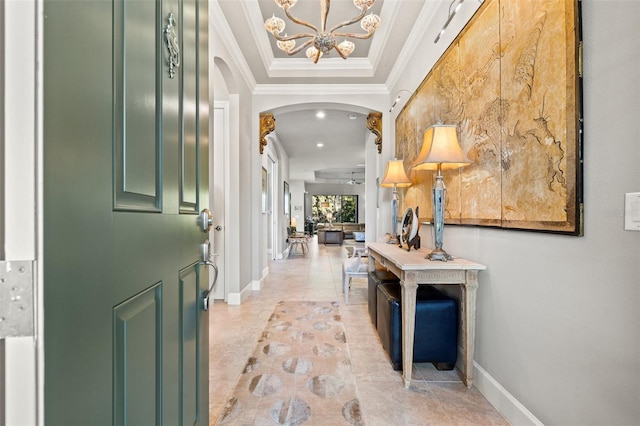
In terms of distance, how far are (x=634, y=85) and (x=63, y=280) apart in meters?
1.61

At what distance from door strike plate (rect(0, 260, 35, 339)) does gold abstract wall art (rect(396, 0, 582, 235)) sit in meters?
1.61

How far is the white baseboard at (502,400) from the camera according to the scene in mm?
1522

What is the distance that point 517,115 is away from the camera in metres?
1.54

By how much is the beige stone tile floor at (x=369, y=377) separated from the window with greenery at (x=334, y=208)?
504 inches

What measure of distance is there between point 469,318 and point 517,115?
1186 millimetres

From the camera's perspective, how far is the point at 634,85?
101 cm

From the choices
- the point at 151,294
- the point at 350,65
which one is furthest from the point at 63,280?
the point at 350,65

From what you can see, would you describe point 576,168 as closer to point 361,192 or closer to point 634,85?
point 634,85

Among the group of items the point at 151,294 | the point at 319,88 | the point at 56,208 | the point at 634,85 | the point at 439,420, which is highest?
the point at 319,88

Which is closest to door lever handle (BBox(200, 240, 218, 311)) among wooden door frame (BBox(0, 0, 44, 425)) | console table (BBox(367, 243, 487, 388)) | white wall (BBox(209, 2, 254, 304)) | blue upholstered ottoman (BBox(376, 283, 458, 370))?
wooden door frame (BBox(0, 0, 44, 425))

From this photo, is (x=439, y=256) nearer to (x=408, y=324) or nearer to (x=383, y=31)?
(x=408, y=324)

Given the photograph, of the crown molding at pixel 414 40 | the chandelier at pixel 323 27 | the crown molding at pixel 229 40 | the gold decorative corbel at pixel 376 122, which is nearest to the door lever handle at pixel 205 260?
the chandelier at pixel 323 27

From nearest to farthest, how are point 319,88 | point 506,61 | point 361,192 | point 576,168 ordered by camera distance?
point 576,168
point 506,61
point 319,88
point 361,192

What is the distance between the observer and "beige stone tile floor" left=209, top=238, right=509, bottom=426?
1691mm
